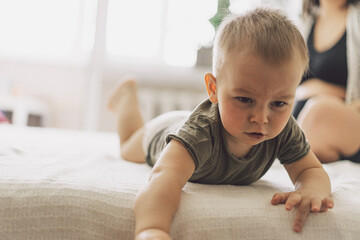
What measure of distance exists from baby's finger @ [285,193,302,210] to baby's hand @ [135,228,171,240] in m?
0.21

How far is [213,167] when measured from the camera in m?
→ 0.73

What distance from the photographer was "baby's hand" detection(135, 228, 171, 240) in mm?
Answer: 504

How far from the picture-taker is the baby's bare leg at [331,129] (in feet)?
4.04

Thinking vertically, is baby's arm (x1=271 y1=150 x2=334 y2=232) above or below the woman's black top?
below

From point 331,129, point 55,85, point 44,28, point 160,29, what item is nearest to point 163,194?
point 331,129

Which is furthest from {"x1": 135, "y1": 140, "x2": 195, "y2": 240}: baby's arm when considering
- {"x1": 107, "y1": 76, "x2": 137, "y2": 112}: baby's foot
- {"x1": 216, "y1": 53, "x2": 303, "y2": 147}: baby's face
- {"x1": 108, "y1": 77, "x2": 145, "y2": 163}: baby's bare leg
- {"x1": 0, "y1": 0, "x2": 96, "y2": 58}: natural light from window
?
{"x1": 0, "y1": 0, "x2": 96, "y2": 58}: natural light from window

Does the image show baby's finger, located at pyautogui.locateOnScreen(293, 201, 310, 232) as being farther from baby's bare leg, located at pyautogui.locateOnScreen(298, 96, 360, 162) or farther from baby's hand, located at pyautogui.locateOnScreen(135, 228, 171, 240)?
baby's bare leg, located at pyautogui.locateOnScreen(298, 96, 360, 162)

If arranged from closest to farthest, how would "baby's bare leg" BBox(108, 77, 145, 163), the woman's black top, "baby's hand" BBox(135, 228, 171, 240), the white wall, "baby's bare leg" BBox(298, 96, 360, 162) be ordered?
→ "baby's hand" BBox(135, 228, 171, 240)
"baby's bare leg" BBox(108, 77, 145, 163)
"baby's bare leg" BBox(298, 96, 360, 162)
the woman's black top
the white wall

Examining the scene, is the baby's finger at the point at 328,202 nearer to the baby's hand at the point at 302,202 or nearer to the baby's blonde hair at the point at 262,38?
the baby's hand at the point at 302,202

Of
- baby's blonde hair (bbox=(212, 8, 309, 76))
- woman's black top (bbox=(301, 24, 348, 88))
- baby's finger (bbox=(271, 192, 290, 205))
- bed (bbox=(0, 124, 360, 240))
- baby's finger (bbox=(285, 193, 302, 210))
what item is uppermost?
baby's blonde hair (bbox=(212, 8, 309, 76))

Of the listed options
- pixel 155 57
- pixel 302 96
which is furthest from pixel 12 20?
pixel 302 96

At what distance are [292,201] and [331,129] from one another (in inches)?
27.9

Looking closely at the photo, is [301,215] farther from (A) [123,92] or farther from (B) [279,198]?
(A) [123,92]

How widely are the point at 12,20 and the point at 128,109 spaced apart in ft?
6.24
